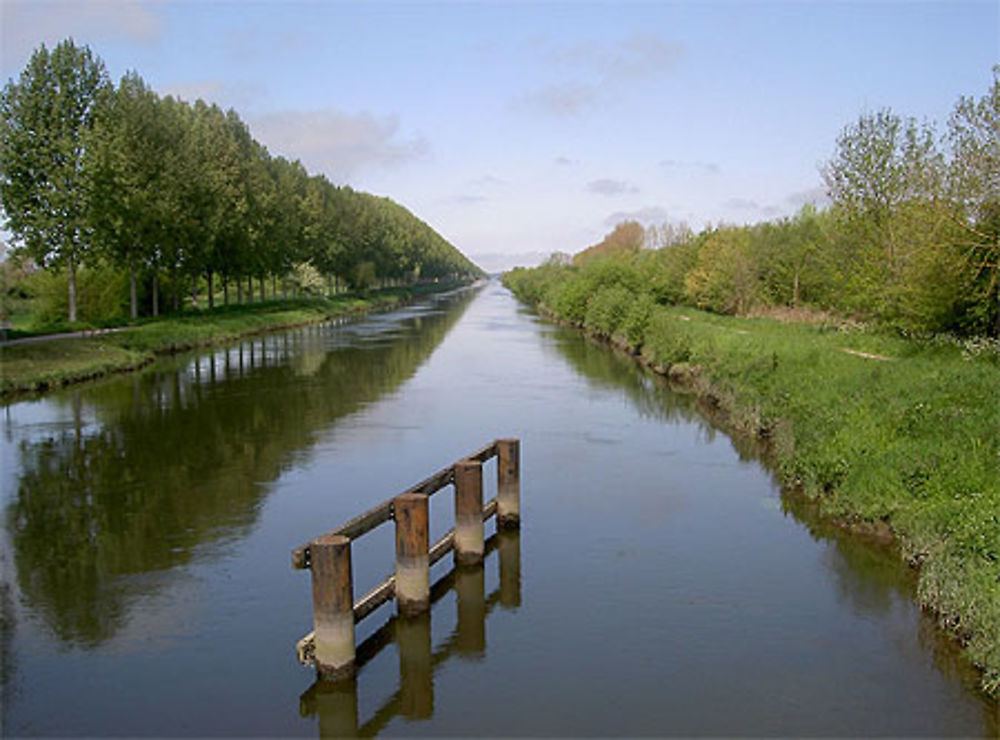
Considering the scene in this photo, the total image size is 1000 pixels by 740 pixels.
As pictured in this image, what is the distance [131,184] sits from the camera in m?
44.9

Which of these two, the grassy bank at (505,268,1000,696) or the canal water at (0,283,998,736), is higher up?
the grassy bank at (505,268,1000,696)

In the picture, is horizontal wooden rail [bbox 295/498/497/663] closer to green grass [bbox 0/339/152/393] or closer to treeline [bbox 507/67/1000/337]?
treeline [bbox 507/67/1000/337]

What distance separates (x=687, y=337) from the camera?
122ft

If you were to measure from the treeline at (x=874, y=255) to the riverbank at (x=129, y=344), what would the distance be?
23.9 metres

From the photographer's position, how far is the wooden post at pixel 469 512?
13.0 meters

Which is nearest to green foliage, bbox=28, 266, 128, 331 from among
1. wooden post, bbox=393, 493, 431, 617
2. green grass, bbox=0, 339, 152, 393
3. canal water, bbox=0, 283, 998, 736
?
green grass, bbox=0, 339, 152, 393

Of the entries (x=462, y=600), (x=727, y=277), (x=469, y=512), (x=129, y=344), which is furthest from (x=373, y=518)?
(x=727, y=277)

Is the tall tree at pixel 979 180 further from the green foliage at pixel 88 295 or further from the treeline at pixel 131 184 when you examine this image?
the green foliage at pixel 88 295

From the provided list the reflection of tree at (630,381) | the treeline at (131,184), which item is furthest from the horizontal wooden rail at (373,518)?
the treeline at (131,184)

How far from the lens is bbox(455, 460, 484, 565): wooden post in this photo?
13.0 m

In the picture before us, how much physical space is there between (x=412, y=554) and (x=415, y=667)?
4.95 feet

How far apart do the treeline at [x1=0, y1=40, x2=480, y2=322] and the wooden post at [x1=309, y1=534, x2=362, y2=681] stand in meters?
38.2

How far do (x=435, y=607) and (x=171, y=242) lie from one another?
140ft

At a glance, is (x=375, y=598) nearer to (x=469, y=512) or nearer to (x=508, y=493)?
(x=469, y=512)
